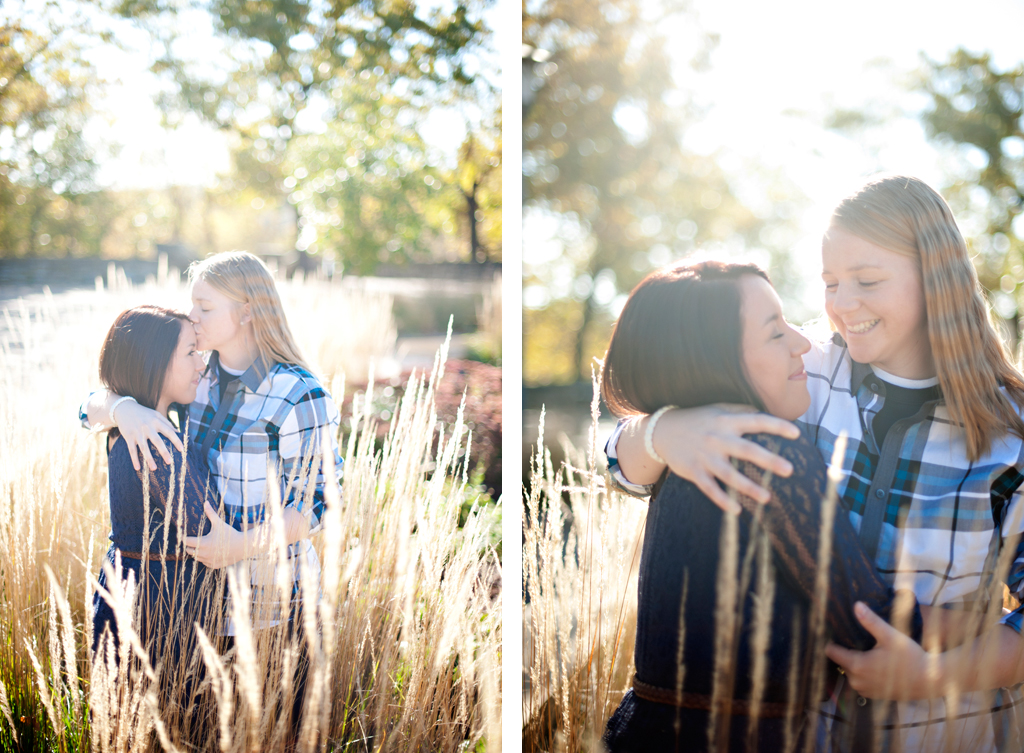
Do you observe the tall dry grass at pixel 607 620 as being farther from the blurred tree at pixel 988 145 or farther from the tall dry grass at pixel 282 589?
the blurred tree at pixel 988 145

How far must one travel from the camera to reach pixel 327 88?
1.86 m

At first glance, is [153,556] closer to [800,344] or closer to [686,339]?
[686,339]

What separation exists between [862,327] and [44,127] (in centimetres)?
237

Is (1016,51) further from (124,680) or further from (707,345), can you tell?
(124,680)

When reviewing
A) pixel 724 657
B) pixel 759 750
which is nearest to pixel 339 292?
pixel 724 657

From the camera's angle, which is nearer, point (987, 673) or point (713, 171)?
point (987, 673)

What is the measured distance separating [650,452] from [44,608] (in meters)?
1.83

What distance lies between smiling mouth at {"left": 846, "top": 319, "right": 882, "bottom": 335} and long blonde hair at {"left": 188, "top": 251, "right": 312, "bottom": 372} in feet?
4.54

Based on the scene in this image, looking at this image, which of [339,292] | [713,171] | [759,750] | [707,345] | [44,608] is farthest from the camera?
[339,292]

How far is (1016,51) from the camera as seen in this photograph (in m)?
1.51

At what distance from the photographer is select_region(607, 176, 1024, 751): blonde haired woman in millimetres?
1332

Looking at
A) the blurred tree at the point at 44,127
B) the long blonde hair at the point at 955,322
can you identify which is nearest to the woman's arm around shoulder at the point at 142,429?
the blurred tree at the point at 44,127

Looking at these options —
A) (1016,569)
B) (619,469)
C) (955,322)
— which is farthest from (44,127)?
(1016,569)

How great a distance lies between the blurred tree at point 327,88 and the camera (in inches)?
72.1
